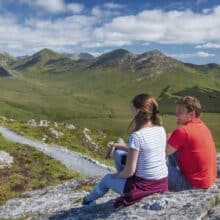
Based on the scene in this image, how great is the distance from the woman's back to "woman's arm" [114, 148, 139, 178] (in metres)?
0.19

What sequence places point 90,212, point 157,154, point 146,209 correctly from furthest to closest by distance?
point 90,212 < point 157,154 < point 146,209

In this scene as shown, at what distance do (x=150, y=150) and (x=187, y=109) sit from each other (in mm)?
2206

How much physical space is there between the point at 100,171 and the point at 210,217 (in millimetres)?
27349

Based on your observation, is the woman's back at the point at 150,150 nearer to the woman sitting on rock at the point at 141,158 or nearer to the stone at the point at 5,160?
the woman sitting on rock at the point at 141,158

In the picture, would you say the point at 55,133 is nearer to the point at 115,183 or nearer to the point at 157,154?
the point at 115,183

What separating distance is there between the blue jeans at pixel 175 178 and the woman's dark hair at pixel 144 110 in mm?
2772

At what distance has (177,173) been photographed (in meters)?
18.0

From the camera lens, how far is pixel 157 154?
54.8ft

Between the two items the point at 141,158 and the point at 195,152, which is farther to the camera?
the point at 195,152

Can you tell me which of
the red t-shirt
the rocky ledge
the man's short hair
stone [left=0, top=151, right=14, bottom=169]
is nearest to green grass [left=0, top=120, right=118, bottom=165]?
stone [left=0, top=151, right=14, bottom=169]

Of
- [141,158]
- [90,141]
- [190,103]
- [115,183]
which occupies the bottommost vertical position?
[90,141]

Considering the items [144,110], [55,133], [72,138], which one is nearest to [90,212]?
[144,110]

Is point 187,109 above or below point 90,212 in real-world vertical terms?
above

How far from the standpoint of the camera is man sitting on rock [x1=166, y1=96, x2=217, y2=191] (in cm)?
1692
